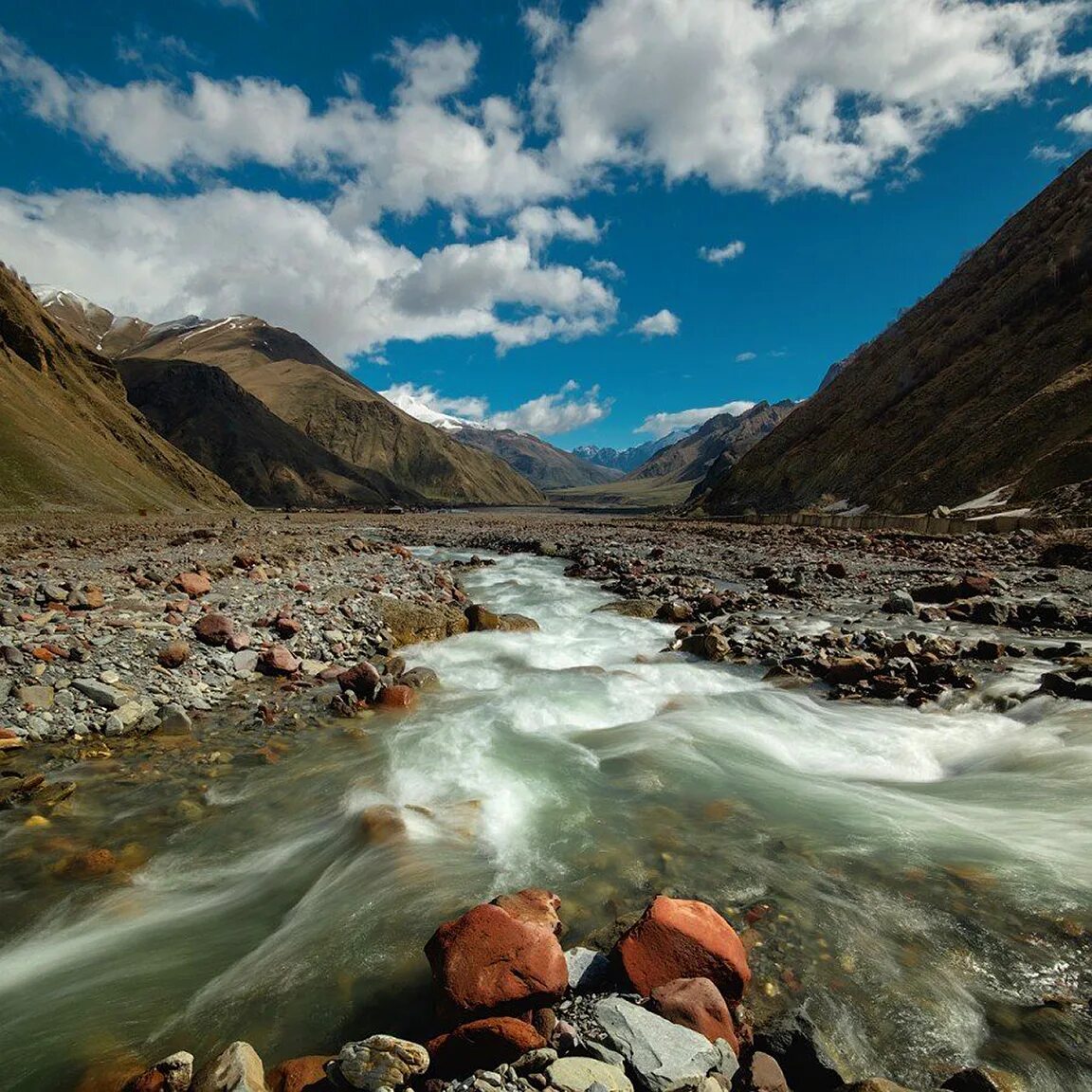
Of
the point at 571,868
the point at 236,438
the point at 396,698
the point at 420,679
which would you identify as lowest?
the point at 571,868

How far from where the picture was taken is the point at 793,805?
702 cm

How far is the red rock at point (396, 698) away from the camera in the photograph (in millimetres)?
10172

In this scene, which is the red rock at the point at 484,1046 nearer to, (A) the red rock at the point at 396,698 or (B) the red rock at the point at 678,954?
(B) the red rock at the point at 678,954

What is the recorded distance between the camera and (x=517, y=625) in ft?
52.9

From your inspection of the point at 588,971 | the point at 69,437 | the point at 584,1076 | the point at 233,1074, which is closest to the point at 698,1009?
the point at 588,971

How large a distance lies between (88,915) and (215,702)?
15.3 ft

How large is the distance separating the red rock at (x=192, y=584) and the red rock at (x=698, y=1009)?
13640mm

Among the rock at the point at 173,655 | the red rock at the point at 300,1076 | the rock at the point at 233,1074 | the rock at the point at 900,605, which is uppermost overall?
the rock at the point at 900,605

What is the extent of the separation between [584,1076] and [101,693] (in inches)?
360

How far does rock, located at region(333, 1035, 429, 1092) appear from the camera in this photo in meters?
2.89

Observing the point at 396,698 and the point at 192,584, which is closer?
the point at 396,698

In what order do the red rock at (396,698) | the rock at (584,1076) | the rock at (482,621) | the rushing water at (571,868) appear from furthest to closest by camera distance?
the rock at (482,621) → the red rock at (396,698) → the rushing water at (571,868) → the rock at (584,1076)

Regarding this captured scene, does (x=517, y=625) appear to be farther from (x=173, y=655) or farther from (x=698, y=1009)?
(x=698, y=1009)

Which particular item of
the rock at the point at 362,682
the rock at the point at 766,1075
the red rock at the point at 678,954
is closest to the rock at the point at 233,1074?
the red rock at the point at 678,954
